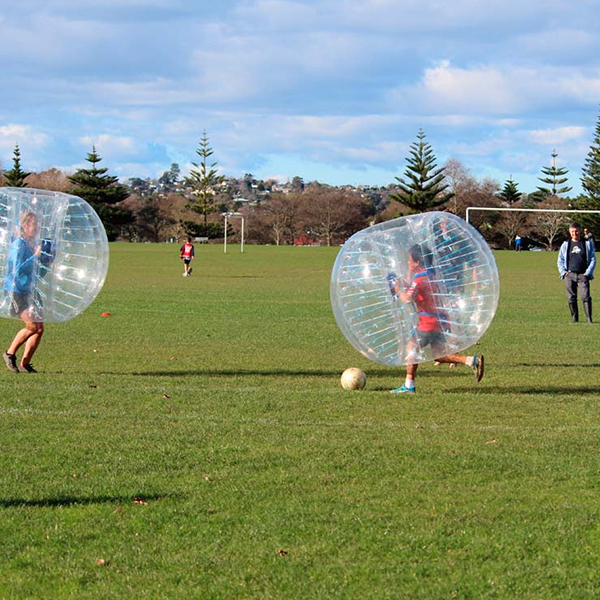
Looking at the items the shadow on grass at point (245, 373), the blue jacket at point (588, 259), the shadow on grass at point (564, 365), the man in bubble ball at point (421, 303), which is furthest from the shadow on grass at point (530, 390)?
the blue jacket at point (588, 259)

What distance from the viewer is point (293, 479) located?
710 cm

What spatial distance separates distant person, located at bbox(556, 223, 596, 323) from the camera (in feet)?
66.0

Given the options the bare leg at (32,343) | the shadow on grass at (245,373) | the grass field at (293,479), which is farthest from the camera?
the shadow on grass at (245,373)

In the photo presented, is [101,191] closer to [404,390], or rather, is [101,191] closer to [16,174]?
[16,174]

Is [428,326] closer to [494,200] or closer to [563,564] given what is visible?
[563,564]

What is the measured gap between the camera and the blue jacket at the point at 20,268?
1095cm

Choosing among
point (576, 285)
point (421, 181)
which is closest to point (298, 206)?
point (421, 181)

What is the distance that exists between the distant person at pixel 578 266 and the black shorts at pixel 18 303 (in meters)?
12.2

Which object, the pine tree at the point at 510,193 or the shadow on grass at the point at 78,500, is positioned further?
the pine tree at the point at 510,193

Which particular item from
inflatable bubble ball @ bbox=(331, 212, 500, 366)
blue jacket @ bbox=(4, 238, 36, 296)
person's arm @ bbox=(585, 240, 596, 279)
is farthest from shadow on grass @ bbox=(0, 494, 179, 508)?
person's arm @ bbox=(585, 240, 596, 279)

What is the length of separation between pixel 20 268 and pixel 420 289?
4.55 meters

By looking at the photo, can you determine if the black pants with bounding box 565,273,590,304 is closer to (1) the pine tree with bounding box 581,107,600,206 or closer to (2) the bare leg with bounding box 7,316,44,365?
(2) the bare leg with bounding box 7,316,44,365

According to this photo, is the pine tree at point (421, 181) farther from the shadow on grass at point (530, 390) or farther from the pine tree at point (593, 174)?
the shadow on grass at point (530, 390)

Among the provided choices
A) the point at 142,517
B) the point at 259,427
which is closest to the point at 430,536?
the point at 142,517
